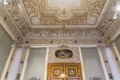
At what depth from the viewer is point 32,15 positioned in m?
5.02

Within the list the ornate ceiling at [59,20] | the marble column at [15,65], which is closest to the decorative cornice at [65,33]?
the ornate ceiling at [59,20]

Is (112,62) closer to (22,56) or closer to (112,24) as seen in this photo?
(112,24)

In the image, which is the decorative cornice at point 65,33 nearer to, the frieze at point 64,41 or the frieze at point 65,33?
the frieze at point 65,33

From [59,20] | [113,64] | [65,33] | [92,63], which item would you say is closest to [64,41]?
[65,33]

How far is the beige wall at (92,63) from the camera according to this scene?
466 cm

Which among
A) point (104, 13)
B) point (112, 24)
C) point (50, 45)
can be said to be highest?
point (104, 13)

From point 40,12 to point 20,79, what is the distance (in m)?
2.55

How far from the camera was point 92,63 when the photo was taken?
4.93 m

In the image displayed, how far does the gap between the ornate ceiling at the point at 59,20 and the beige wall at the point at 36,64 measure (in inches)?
18.5

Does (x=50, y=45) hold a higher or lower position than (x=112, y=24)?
lower

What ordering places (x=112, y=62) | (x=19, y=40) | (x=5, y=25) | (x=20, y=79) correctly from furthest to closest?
(x=19, y=40), (x=112, y=62), (x=20, y=79), (x=5, y=25)

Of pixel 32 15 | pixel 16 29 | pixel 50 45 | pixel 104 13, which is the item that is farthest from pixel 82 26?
pixel 16 29

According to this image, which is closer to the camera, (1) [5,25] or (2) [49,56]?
(1) [5,25]

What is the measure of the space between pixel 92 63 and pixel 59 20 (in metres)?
2.14
